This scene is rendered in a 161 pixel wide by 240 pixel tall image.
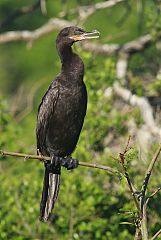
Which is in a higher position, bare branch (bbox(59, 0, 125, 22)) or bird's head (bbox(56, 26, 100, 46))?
bare branch (bbox(59, 0, 125, 22))

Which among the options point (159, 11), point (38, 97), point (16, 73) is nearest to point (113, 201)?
point (159, 11)

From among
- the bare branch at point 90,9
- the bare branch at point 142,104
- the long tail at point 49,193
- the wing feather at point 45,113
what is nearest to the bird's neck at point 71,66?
the wing feather at point 45,113

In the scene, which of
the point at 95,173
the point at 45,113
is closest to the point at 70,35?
the point at 45,113

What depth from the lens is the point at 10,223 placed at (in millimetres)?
10602

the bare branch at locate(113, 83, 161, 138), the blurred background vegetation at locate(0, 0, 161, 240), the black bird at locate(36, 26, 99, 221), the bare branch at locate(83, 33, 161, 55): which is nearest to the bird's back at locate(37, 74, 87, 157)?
the black bird at locate(36, 26, 99, 221)

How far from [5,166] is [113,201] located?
2225 mm

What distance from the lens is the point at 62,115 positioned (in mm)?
8766

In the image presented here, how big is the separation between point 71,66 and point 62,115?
1.53 feet

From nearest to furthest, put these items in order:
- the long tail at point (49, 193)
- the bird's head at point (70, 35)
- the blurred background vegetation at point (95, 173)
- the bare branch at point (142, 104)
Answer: the long tail at point (49, 193) < the bird's head at point (70, 35) < the blurred background vegetation at point (95, 173) < the bare branch at point (142, 104)

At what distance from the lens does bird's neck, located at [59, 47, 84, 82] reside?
8695 mm

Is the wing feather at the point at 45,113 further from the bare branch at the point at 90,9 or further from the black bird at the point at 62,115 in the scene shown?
the bare branch at the point at 90,9

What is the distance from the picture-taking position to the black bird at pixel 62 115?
869 cm

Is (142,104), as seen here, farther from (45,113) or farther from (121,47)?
(45,113)

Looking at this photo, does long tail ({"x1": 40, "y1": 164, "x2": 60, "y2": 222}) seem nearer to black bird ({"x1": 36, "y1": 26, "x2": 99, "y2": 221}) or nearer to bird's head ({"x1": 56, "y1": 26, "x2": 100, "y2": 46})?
black bird ({"x1": 36, "y1": 26, "x2": 99, "y2": 221})
